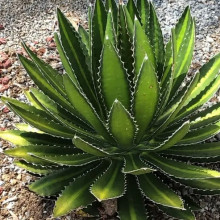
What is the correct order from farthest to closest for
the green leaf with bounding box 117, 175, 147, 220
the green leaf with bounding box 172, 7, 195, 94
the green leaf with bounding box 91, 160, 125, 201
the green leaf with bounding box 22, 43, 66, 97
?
the green leaf with bounding box 172, 7, 195, 94 < the green leaf with bounding box 22, 43, 66, 97 < the green leaf with bounding box 117, 175, 147, 220 < the green leaf with bounding box 91, 160, 125, 201

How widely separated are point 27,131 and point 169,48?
0.81 metres

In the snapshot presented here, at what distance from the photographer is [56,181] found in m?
2.36

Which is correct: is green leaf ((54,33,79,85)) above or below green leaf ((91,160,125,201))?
above

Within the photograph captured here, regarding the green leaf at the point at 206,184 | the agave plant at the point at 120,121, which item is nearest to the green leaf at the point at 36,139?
the agave plant at the point at 120,121

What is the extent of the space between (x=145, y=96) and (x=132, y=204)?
1.67 feet

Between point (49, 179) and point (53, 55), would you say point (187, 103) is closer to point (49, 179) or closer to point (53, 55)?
point (49, 179)

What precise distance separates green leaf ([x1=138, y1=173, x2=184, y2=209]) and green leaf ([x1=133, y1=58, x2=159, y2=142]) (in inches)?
8.2

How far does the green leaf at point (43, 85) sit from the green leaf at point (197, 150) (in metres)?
0.52

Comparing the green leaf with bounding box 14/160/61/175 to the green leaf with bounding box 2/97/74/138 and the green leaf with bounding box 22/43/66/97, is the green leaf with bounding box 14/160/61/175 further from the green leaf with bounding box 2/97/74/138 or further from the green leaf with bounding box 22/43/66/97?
the green leaf with bounding box 22/43/66/97

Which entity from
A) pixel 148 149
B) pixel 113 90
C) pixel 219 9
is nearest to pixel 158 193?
pixel 148 149

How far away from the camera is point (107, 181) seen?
220cm

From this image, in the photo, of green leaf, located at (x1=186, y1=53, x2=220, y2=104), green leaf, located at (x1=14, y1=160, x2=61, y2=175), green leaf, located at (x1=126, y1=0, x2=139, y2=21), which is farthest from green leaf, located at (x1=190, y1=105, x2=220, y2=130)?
green leaf, located at (x1=14, y1=160, x2=61, y2=175)

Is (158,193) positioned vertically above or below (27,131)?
below

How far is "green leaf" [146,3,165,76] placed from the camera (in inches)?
93.1
